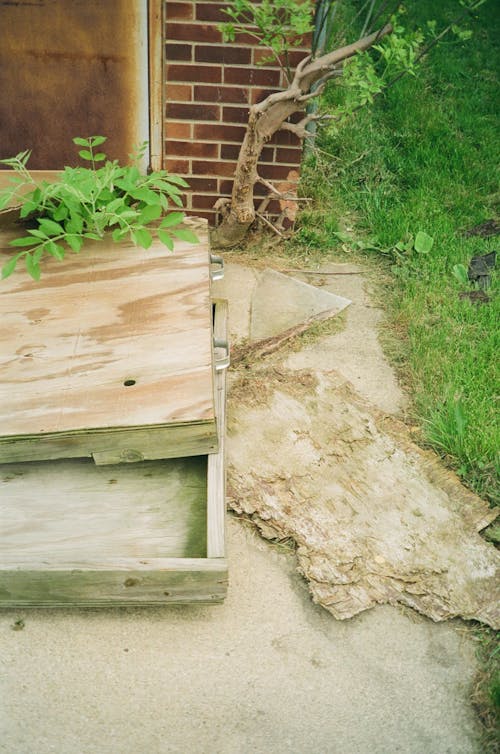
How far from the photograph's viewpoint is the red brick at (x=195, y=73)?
12.6ft

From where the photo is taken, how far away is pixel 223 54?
150 inches

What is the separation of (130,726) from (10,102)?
3.40 meters

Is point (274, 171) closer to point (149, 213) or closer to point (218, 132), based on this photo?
point (218, 132)

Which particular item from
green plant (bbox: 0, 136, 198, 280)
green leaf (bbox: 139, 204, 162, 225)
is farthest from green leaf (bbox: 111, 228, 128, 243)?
green leaf (bbox: 139, 204, 162, 225)

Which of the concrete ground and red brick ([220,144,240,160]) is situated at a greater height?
red brick ([220,144,240,160])

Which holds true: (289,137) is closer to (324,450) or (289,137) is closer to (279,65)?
(279,65)

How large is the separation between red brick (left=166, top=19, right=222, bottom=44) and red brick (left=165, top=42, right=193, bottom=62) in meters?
0.03

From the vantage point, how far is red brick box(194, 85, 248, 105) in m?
3.89

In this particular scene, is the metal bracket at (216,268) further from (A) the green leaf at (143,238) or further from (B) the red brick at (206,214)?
(B) the red brick at (206,214)

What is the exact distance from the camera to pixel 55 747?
1.89m

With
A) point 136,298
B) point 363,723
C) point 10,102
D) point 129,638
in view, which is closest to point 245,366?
point 136,298

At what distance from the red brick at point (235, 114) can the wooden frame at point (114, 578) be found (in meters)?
2.60

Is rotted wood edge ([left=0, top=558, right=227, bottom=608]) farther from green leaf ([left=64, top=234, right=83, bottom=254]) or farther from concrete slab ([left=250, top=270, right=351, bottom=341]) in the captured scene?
concrete slab ([left=250, top=270, right=351, bottom=341])

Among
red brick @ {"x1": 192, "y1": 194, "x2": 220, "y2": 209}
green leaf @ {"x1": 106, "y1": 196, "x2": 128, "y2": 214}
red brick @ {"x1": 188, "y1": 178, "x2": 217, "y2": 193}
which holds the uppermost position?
green leaf @ {"x1": 106, "y1": 196, "x2": 128, "y2": 214}
